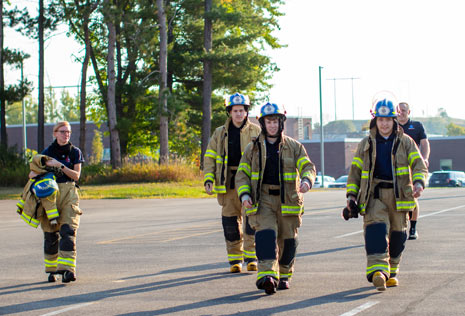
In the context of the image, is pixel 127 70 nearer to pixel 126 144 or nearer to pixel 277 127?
pixel 126 144

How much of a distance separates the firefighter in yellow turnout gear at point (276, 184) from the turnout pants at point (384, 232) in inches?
28.4

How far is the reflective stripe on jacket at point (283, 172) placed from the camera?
26.5 ft

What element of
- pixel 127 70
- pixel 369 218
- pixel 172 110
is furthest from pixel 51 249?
pixel 127 70

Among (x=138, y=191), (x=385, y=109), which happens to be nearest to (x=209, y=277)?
(x=385, y=109)

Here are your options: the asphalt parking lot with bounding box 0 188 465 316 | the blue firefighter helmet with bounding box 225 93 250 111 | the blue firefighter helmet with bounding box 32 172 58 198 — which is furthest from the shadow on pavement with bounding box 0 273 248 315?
the blue firefighter helmet with bounding box 225 93 250 111

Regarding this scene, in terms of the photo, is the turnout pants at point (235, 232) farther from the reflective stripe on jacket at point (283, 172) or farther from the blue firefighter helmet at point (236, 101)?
the reflective stripe on jacket at point (283, 172)

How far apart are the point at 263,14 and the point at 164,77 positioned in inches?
427

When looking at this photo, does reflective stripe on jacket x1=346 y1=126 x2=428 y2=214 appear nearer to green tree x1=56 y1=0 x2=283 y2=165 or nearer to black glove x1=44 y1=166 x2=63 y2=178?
black glove x1=44 y1=166 x2=63 y2=178

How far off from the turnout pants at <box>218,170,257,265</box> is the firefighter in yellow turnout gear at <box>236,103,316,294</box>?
1.16 m

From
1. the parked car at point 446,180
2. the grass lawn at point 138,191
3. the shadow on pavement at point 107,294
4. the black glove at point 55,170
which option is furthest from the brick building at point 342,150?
the shadow on pavement at point 107,294

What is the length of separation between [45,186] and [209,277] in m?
2.16

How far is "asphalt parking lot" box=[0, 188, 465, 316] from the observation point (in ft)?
23.7

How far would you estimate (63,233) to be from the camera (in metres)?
9.08

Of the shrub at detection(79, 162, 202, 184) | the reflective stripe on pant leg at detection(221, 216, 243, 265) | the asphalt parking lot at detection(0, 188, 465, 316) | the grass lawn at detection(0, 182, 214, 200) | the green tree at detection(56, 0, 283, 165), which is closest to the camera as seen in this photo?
the asphalt parking lot at detection(0, 188, 465, 316)
